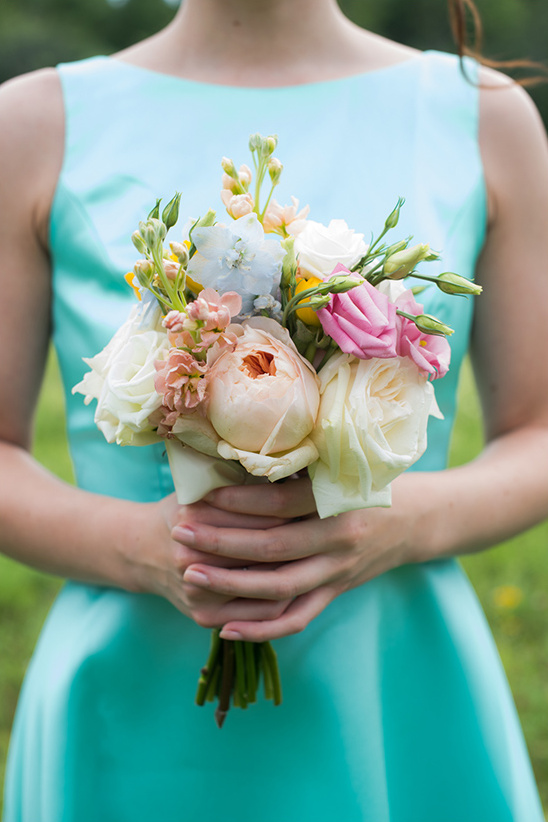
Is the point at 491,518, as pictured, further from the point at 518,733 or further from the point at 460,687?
the point at 518,733

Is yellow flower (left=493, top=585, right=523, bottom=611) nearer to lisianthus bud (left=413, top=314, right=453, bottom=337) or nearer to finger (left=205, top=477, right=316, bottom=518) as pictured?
finger (left=205, top=477, right=316, bottom=518)

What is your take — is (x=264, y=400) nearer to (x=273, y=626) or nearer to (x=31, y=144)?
(x=273, y=626)

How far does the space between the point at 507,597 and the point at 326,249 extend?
3346mm

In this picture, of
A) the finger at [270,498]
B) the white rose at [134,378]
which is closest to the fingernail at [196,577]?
the finger at [270,498]

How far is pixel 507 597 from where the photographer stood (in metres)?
4.07

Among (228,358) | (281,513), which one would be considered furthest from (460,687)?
(228,358)

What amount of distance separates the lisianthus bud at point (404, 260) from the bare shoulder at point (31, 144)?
0.92 metres

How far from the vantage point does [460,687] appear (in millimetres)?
1754

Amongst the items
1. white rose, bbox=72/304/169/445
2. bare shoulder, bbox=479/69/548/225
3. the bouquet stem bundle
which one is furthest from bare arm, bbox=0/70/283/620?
bare shoulder, bbox=479/69/548/225

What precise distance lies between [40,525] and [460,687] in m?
0.97

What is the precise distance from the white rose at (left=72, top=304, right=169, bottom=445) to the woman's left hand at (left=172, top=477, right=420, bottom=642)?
0.21m

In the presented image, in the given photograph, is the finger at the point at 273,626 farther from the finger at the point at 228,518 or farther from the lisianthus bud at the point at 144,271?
the lisianthus bud at the point at 144,271

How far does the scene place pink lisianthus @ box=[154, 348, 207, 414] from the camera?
42.6 inches

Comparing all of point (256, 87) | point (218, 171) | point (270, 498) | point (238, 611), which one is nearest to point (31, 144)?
point (218, 171)
